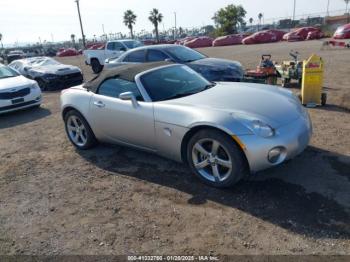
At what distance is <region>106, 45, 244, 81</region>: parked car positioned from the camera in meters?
9.03

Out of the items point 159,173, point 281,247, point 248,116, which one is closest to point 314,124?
point 248,116

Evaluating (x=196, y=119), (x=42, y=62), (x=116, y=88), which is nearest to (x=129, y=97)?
(x=116, y=88)

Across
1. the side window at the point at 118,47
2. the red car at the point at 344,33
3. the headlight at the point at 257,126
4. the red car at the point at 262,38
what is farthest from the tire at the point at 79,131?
the red car at the point at 262,38

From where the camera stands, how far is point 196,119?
3947 millimetres

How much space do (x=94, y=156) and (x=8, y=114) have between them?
17.8 feet

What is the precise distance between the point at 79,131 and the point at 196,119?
8.75 ft

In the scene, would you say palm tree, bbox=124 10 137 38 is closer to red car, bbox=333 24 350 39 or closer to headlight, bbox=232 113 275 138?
red car, bbox=333 24 350 39

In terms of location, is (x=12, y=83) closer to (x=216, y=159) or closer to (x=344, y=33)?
(x=216, y=159)

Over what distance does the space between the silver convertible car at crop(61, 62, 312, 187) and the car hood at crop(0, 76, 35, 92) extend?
4.33 m

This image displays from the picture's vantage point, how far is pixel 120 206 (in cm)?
392

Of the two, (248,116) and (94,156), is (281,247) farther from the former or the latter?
(94,156)

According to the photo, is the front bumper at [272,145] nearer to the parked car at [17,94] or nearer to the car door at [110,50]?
the parked car at [17,94]

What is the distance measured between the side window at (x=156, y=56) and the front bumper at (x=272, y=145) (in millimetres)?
6305

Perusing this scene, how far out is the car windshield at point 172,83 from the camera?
462 cm
